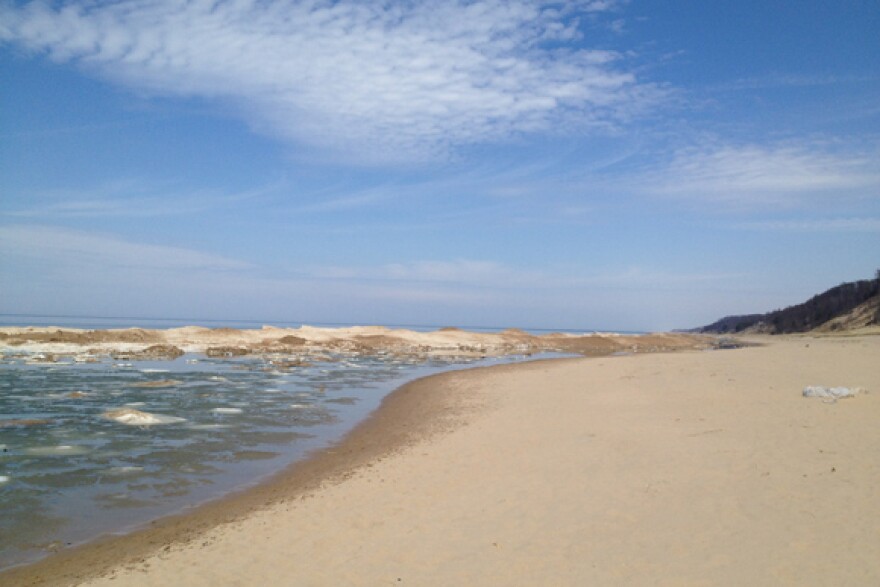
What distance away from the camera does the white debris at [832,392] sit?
1309 centimetres

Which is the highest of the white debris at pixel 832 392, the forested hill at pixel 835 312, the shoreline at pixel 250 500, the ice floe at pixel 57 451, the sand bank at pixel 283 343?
the forested hill at pixel 835 312

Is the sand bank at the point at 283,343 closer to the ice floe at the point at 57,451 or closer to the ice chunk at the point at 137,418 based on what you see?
the ice chunk at the point at 137,418

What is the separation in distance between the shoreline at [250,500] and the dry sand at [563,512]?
0.15ft

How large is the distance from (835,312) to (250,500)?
3397 inches

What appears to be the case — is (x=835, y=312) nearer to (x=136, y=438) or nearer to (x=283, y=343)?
(x=283, y=343)

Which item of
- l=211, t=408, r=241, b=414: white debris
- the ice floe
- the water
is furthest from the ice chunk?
the ice floe

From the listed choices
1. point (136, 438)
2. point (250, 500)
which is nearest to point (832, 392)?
point (250, 500)

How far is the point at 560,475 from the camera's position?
30.0ft

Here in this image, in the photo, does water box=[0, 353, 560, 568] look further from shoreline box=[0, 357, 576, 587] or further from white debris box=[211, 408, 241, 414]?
shoreline box=[0, 357, 576, 587]

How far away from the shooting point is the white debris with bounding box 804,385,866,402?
1309 cm

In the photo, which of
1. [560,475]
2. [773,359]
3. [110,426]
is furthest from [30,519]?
[773,359]

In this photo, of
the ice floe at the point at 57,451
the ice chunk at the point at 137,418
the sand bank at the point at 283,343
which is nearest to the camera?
the ice floe at the point at 57,451

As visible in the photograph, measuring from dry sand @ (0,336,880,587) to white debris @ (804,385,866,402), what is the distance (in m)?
0.28

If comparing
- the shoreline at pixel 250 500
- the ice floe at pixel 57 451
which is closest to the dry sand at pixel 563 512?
the shoreline at pixel 250 500
